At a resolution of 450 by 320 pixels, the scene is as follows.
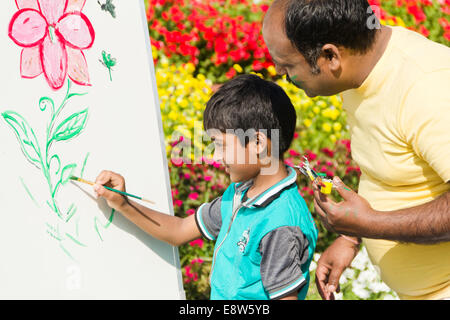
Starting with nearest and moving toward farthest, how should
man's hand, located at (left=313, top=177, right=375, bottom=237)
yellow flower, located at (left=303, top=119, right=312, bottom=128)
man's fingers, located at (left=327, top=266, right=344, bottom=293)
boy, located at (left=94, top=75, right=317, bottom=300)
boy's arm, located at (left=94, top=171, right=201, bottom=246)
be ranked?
→ 1. man's hand, located at (left=313, top=177, right=375, bottom=237)
2. boy, located at (left=94, top=75, right=317, bottom=300)
3. boy's arm, located at (left=94, top=171, right=201, bottom=246)
4. man's fingers, located at (left=327, top=266, right=344, bottom=293)
5. yellow flower, located at (left=303, top=119, right=312, bottom=128)

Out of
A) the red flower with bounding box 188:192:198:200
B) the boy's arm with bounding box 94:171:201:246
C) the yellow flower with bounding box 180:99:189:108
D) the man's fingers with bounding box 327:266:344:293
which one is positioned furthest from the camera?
the yellow flower with bounding box 180:99:189:108

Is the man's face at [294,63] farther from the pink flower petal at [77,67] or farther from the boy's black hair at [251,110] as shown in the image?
the pink flower petal at [77,67]

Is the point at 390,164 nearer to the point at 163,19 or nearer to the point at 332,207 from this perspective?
the point at 332,207

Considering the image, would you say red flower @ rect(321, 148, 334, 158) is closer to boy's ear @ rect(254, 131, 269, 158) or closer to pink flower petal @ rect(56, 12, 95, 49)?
boy's ear @ rect(254, 131, 269, 158)

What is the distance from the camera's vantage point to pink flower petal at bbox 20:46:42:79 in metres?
1.50

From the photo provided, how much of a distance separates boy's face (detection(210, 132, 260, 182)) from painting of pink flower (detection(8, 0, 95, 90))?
0.44m

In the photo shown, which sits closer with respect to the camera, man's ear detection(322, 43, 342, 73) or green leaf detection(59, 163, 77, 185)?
man's ear detection(322, 43, 342, 73)

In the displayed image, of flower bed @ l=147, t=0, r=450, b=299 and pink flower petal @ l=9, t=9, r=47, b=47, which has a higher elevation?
pink flower petal @ l=9, t=9, r=47, b=47

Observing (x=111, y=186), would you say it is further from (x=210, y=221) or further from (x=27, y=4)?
(x=27, y=4)

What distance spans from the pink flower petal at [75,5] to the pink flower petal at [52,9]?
0.01 m

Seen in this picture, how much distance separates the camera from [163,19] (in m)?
4.10

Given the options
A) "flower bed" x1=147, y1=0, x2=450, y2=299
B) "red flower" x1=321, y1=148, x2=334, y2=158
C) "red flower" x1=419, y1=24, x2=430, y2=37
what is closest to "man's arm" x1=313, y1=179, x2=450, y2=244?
"flower bed" x1=147, y1=0, x2=450, y2=299

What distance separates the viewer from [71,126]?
159 cm

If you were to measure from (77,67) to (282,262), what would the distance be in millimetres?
792
